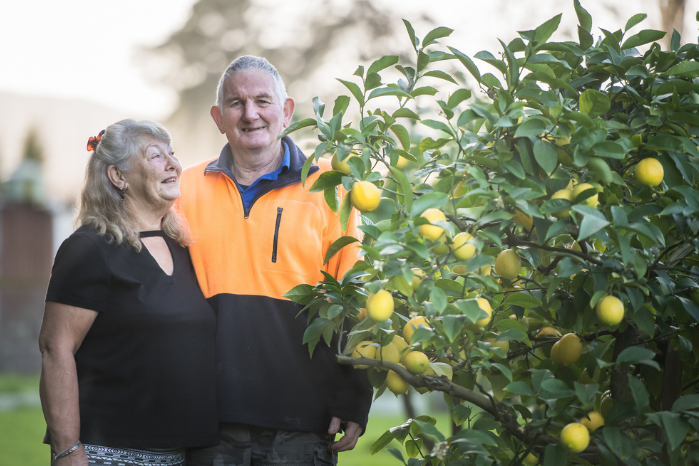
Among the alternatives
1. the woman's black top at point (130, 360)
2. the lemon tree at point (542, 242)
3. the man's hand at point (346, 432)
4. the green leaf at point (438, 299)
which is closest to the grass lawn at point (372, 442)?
the man's hand at point (346, 432)

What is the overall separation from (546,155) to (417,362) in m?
0.49

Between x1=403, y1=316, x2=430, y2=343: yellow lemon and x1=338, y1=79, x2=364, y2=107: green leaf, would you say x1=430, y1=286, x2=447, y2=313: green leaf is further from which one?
x1=338, y1=79, x2=364, y2=107: green leaf

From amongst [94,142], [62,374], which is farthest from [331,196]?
[94,142]

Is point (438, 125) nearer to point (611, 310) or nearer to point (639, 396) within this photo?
point (611, 310)

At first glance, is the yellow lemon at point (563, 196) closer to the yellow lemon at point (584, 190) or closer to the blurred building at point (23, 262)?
the yellow lemon at point (584, 190)

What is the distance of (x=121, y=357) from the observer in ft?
5.60

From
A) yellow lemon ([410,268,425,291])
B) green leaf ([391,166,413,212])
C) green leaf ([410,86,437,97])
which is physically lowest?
yellow lemon ([410,268,425,291])

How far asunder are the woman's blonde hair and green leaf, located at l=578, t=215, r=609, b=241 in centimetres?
129

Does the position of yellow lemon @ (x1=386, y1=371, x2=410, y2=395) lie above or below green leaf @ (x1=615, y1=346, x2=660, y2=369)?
below

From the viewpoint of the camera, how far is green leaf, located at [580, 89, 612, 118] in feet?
3.75

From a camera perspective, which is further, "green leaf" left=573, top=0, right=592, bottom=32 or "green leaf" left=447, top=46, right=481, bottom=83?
"green leaf" left=573, top=0, right=592, bottom=32

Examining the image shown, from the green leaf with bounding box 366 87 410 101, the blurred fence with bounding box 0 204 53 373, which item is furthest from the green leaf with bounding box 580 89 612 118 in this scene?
the blurred fence with bounding box 0 204 53 373

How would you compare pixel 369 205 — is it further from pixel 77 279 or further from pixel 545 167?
pixel 77 279

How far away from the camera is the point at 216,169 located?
6.46 ft
